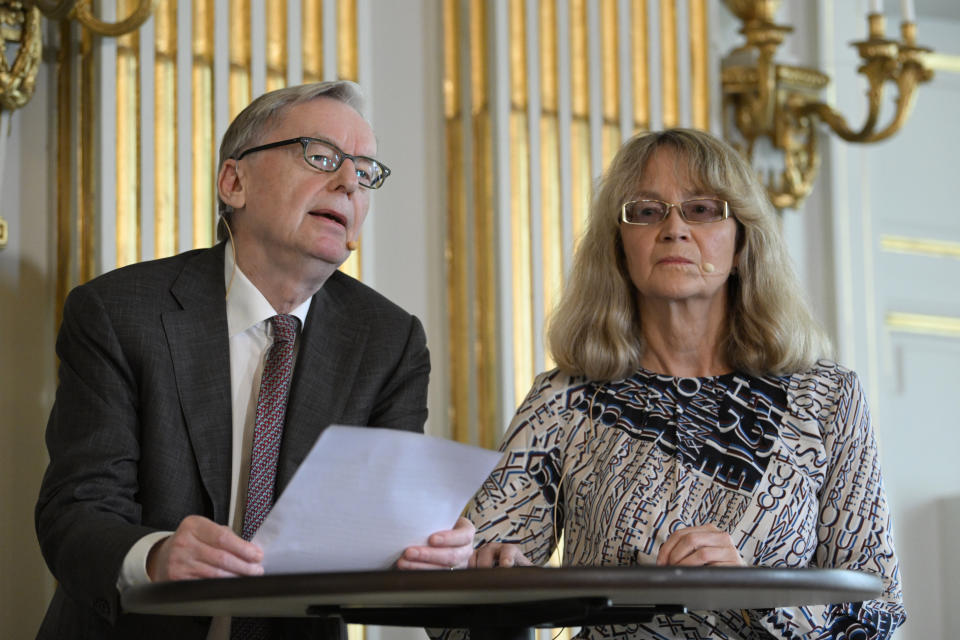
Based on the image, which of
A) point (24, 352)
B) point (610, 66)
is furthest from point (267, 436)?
point (610, 66)

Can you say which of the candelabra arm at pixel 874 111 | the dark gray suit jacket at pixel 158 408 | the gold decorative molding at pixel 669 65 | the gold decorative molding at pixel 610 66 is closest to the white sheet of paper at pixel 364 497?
the dark gray suit jacket at pixel 158 408

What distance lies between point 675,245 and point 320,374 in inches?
26.0

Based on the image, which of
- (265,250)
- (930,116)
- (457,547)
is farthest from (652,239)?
(930,116)

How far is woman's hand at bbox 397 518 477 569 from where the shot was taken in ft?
5.22

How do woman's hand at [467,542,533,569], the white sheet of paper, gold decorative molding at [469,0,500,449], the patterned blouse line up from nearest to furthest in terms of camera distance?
the white sheet of paper < woman's hand at [467,542,533,569] < the patterned blouse < gold decorative molding at [469,0,500,449]

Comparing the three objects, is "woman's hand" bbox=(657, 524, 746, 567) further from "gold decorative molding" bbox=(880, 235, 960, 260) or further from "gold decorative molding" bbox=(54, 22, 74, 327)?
"gold decorative molding" bbox=(880, 235, 960, 260)

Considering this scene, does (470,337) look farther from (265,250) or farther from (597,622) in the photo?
(597,622)

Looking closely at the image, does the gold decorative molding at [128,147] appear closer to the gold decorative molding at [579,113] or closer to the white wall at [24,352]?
the white wall at [24,352]

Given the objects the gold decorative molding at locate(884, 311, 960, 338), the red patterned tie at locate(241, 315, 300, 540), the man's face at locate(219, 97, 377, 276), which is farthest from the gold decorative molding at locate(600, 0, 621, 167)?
the red patterned tie at locate(241, 315, 300, 540)

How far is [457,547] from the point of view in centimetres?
169

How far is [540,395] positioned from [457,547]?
0.74 meters

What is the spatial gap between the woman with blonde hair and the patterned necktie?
0.34 m

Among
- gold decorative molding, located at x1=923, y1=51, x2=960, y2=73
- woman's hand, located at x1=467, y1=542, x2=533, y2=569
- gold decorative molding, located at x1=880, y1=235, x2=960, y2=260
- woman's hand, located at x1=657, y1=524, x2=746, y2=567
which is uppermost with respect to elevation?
gold decorative molding, located at x1=923, y1=51, x2=960, y2=73

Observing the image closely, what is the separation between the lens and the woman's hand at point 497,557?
1.99 m
